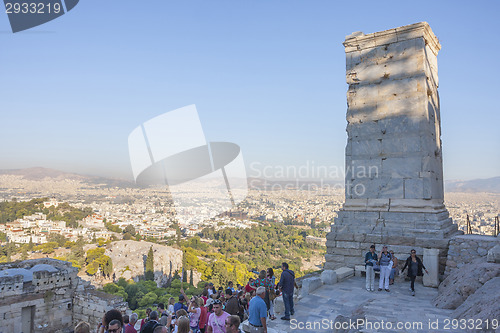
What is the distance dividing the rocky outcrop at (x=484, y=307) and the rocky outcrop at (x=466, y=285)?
0.31 metres

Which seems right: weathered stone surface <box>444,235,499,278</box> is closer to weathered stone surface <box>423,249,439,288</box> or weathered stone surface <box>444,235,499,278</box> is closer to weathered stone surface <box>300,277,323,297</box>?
weathered stone surface <box>423,249,439,288</box>

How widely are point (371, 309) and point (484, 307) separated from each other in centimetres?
152

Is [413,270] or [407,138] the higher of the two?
[407,138]

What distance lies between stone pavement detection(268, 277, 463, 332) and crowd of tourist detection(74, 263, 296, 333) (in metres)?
0.41

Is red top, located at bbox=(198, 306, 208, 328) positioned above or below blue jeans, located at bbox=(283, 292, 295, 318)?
below

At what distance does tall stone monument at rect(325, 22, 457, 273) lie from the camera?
8.50 meters

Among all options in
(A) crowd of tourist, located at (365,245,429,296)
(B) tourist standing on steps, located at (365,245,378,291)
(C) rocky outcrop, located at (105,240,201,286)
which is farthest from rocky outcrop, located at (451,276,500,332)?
(C) rocky outcrop, located at (105,240,201,286)

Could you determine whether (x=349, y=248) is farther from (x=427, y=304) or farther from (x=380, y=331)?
(x=380, y=331)

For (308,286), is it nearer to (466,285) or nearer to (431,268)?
(466,285)

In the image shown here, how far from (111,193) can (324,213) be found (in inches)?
1848

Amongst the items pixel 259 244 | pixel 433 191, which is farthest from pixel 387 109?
pixel 259 244

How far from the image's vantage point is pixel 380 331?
4148 mm

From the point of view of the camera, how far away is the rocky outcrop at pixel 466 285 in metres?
5.54

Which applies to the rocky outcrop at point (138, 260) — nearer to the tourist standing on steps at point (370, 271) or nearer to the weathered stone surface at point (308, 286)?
the weathered stone surface at point (308, 286)
